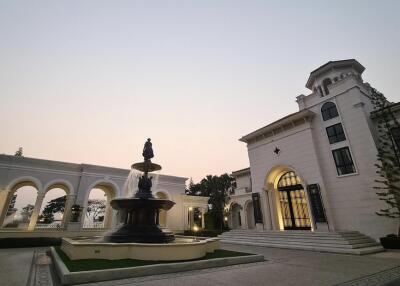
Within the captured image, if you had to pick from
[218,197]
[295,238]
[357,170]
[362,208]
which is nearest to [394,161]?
[357,170]

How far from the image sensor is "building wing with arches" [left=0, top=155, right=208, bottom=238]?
20078 mm

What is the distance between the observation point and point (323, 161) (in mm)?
17797

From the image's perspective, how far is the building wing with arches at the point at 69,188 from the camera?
20078mm

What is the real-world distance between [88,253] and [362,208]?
56.7 ft

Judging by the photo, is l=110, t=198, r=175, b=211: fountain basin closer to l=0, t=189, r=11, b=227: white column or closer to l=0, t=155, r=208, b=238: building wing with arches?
l=0, t=155, r=208, b=238: building wing with arches

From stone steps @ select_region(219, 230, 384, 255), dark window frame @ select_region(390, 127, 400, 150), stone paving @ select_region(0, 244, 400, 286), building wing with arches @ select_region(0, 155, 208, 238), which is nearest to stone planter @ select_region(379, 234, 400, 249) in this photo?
stone steps @ select_region(219, 230, 384, 255)

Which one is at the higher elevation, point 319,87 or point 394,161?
point 319,87

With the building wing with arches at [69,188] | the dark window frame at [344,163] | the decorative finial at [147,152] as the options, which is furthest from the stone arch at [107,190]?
the dark window frame at [344,163]

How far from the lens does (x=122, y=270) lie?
19.8 ft

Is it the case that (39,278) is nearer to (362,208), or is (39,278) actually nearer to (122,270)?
(122,270)

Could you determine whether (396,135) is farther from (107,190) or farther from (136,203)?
(107,190)

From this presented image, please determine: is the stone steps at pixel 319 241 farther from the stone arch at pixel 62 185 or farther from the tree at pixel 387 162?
the stone arch at pixel 62 185

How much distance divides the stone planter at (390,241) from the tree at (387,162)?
662mm

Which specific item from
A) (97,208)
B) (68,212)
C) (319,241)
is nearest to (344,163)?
(319,241)
